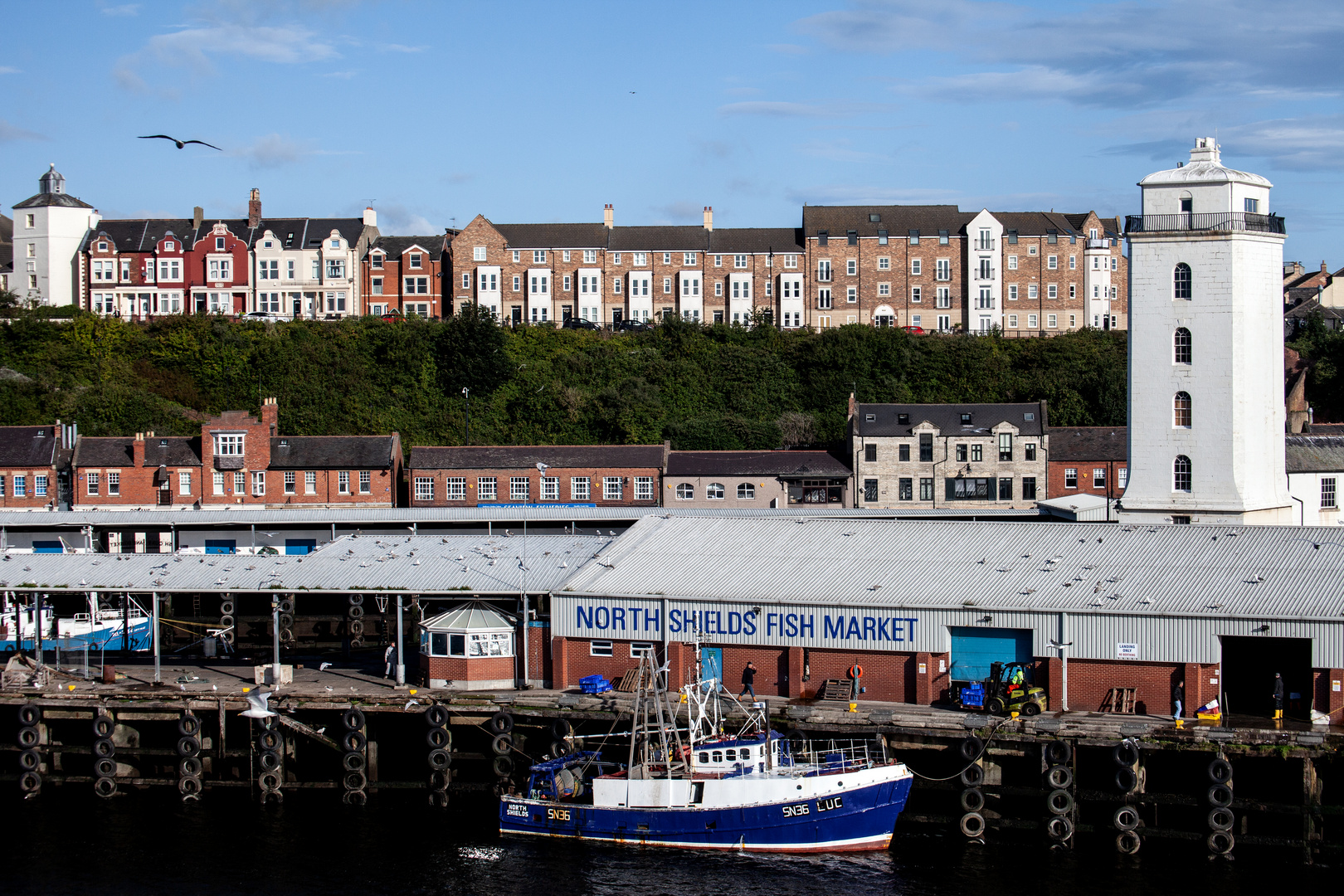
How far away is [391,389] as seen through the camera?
83938 millimetres

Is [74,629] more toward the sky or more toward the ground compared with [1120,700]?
more toward the sky

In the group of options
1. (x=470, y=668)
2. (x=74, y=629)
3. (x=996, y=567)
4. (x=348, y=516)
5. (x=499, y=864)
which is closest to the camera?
(x=499, y=864)

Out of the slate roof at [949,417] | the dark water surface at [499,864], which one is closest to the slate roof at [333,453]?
the slate roof at [949,417]

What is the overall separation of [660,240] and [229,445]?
35.7 meters

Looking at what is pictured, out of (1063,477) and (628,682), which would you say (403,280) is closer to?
(1063,477)

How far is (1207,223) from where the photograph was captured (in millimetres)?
47188

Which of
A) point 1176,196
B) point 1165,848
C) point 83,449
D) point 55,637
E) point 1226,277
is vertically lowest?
point 1165,848

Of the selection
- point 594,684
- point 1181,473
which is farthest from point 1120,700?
point 594,684

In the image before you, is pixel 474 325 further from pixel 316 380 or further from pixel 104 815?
pixel 104 815

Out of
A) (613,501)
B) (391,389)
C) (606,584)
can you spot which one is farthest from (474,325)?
(606,584)

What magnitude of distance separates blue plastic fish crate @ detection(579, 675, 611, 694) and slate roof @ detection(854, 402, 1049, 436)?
34850mm

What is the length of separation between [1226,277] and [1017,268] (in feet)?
160

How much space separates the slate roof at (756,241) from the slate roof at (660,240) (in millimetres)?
827

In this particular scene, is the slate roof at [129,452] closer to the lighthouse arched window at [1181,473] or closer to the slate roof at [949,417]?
the slate roof at [949,417]
